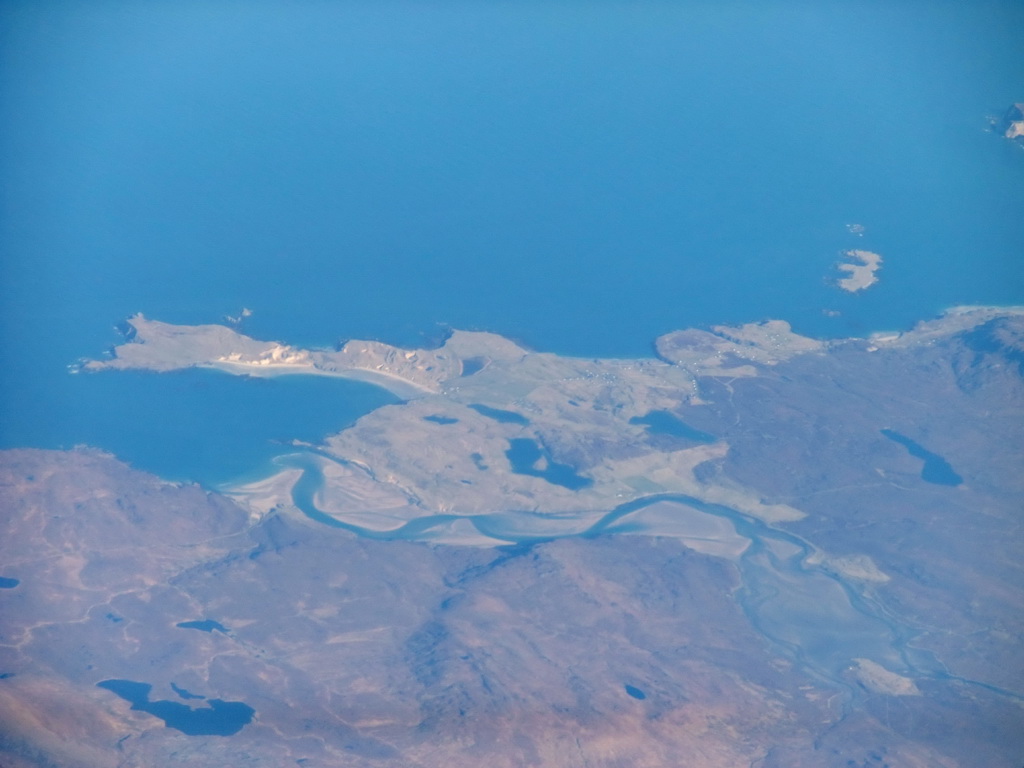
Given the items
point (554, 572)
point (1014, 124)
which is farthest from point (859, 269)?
point (554, 572)

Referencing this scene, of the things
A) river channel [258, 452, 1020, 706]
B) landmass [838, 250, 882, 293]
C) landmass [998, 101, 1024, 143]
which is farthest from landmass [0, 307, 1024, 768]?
landmass [998, 101, 1024, 143]

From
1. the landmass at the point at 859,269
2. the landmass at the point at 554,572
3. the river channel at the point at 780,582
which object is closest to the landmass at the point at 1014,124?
the landmass at the point at 859,269

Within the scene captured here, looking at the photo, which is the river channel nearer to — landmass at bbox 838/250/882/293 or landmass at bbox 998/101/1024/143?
landmass at bbox 838/250/882/293

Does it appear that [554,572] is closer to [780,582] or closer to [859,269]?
[780,582]

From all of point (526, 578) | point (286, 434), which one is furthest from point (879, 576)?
point (286, 434)

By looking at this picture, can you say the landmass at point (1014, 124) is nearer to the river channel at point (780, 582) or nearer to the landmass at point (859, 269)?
the landmass at point (859, 269)

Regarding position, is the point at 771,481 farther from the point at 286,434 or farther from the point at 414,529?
the point at 286,434

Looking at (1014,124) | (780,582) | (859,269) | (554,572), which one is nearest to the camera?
(554,572)
